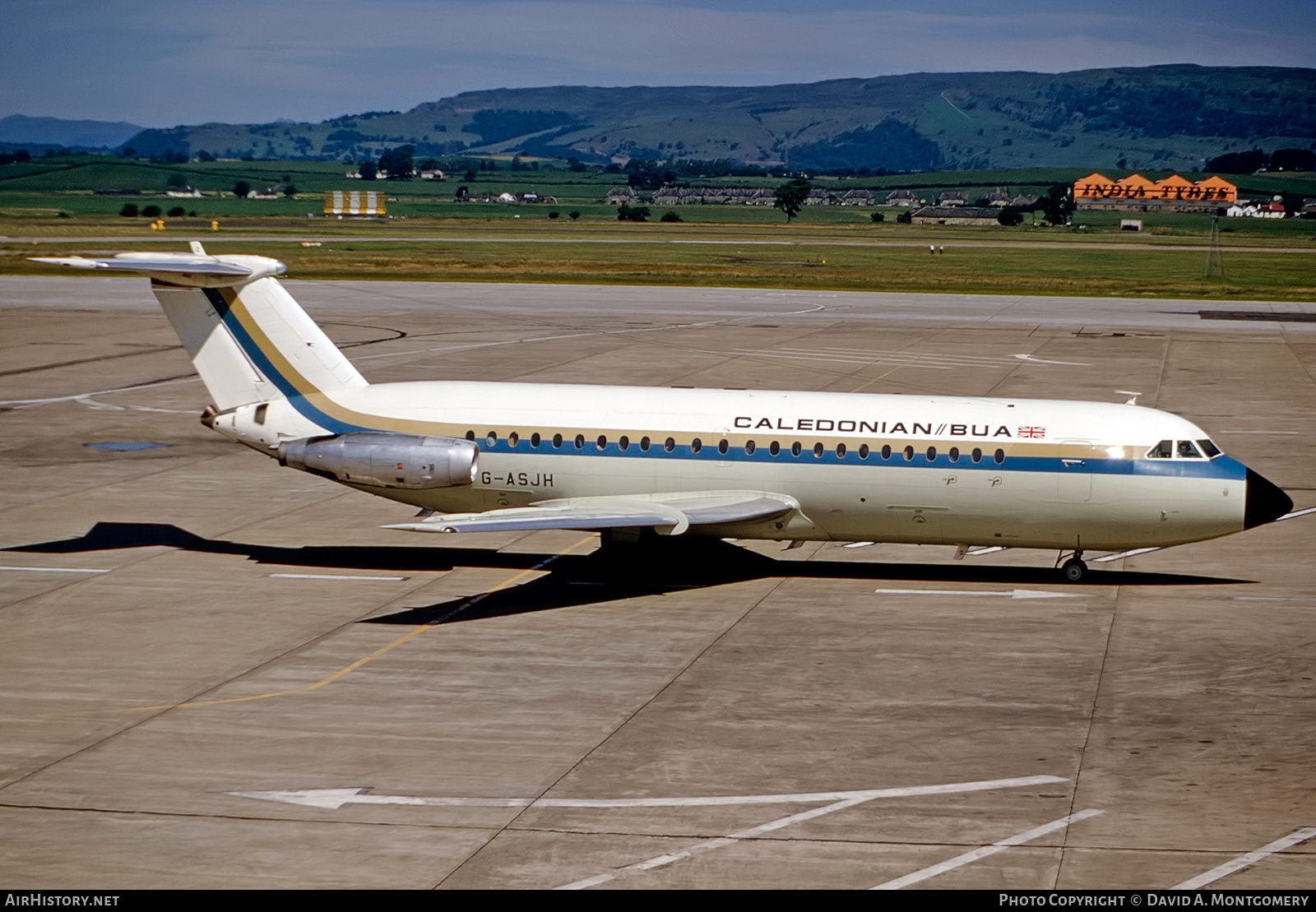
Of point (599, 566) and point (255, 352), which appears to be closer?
point (255, 352)

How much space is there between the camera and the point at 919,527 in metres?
26.6

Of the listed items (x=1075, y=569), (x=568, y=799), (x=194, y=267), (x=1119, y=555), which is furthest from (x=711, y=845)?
(x=194, y=267)

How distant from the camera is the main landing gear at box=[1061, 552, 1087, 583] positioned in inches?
1075

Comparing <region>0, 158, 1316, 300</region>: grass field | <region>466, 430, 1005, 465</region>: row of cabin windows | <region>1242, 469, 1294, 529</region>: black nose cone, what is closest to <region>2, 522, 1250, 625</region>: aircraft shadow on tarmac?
<region>1242, 469, 1294, 529</region>: black nose cone

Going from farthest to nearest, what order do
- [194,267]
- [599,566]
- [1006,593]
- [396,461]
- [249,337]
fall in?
[599,566], [249,337], [194,267], [396,461], [1006,593]

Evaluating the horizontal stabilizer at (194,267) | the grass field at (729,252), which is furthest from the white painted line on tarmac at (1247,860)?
the grass field at (729,252)

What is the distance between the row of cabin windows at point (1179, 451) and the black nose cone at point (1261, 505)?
2.85 ft

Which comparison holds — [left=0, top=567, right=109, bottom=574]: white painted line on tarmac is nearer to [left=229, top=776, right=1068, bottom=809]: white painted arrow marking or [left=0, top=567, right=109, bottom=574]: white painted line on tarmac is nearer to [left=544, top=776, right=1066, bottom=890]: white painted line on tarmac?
[left=229, top=776, right=1068, bottom=809]: white painted arrow marking

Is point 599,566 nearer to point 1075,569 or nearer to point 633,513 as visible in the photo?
point 633,513

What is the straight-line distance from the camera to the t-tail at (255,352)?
2823 centimetres

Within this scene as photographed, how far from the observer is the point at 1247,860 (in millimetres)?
15211

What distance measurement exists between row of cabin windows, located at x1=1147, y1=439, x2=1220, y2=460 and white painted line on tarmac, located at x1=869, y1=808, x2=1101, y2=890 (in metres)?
11.0

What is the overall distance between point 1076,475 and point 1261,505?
3.36 metres

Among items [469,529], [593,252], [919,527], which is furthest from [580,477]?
[593,252]
